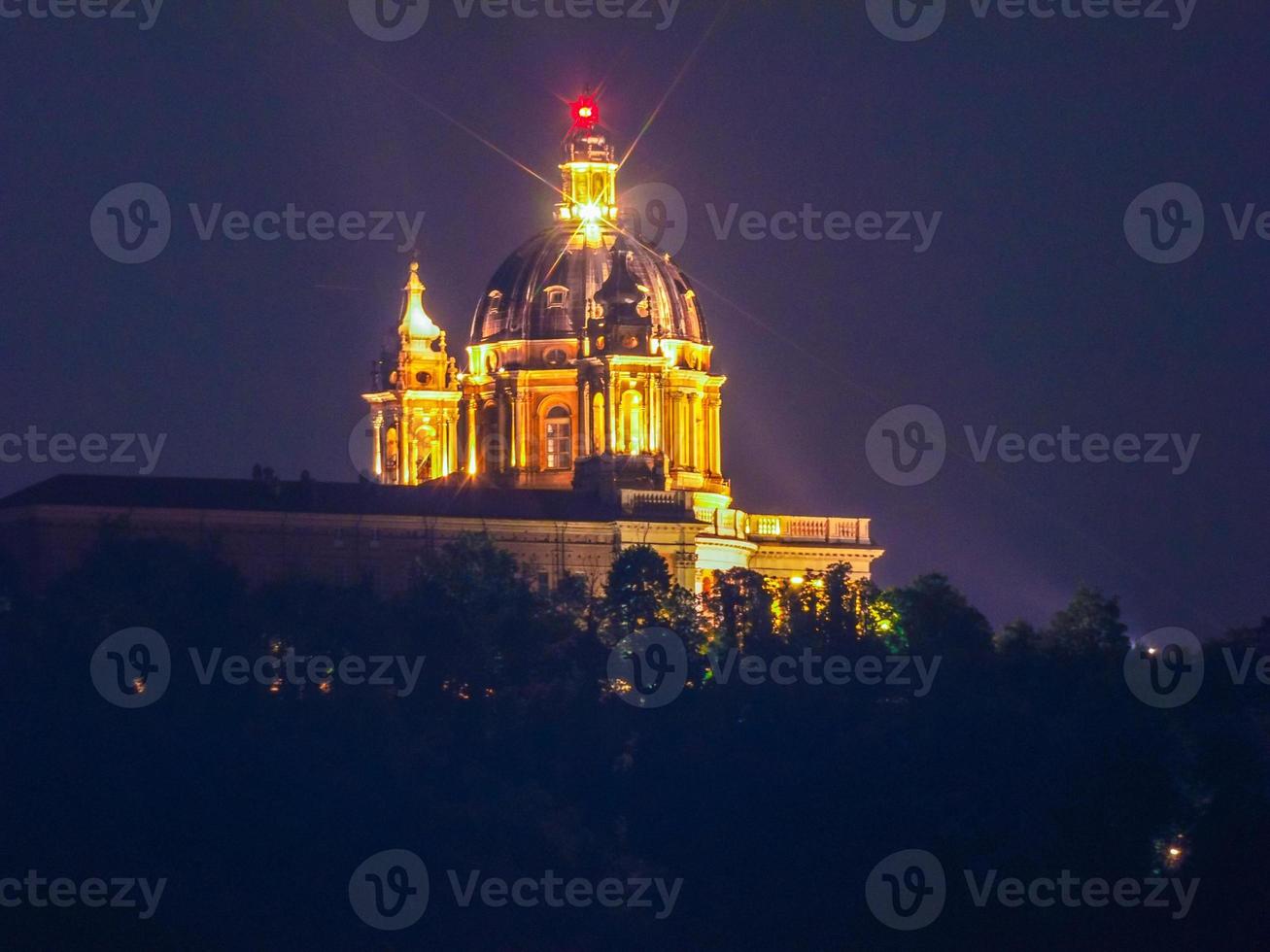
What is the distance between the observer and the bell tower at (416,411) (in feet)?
572

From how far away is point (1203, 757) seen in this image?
149 metres

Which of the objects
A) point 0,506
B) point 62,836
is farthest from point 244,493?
point 62,836

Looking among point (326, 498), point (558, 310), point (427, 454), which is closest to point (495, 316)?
point (558, 310)

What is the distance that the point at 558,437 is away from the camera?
17338 centimetres

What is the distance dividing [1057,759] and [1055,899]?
3989 millimetres

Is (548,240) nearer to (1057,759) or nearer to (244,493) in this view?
(244,493)
